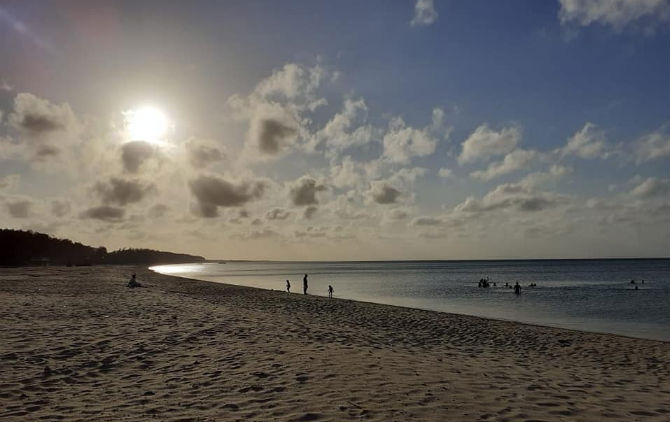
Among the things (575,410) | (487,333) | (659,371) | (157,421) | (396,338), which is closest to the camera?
(157,421)

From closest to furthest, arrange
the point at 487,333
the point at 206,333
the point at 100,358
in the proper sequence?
the point at 100,358 → the point at 206,333 → the point at 487,333

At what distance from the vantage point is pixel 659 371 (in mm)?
15844

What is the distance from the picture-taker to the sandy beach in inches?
356

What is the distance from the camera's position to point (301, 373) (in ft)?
38.1

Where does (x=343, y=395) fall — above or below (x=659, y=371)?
above

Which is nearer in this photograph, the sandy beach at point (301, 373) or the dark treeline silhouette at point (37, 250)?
the sandy beach at point (301, 373)

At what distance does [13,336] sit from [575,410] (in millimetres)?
17553

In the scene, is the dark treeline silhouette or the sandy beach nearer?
the sandy beach

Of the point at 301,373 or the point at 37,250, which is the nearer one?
the point at 301,373

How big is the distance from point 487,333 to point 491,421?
639 inches

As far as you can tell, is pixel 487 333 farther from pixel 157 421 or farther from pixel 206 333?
pixel 157 421

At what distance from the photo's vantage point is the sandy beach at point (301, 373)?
29.7 feet

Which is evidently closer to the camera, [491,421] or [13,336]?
[491,421]

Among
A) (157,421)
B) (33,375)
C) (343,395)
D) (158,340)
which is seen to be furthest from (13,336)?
(343,395)
